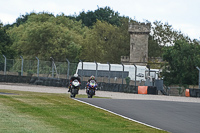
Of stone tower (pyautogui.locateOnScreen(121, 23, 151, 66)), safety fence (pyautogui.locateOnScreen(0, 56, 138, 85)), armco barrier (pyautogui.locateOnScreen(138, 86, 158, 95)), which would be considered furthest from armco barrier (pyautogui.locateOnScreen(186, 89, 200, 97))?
stone tower (pyautogui.locateOnScreen(121, 23, 151, 66))

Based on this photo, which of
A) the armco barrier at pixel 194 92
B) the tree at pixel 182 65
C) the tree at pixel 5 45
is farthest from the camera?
the tree at pixel 5 45

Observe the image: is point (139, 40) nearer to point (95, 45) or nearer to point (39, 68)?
point (95, 45)

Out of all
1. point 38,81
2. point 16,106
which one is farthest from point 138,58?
point 16,106

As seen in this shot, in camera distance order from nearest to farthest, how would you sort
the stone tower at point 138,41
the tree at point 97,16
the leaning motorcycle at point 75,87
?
the leaning motorcycle at point 75,87
the stone tower at point 138,41
the tree at point 97,16

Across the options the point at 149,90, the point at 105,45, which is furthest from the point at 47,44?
the point at 149,90

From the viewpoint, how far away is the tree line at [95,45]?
186ft

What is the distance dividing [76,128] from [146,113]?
6419 millimetres

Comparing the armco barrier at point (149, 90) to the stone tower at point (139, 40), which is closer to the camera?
the armco barrier at point (149, 90)

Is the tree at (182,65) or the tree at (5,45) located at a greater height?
the tree at (5,45)

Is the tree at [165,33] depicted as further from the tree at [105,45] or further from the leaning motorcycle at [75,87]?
the leaning motorcycle at [75,87]

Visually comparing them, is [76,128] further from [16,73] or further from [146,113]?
[16,73]

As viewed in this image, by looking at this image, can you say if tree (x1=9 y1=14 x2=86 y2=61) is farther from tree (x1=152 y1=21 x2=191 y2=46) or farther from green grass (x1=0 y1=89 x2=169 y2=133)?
green grass (x1=0 y1=89 x2=169 y2=133)

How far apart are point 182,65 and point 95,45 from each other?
41.4 metres

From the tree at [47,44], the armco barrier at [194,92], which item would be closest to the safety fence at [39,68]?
the armco barrier at [194,92]
